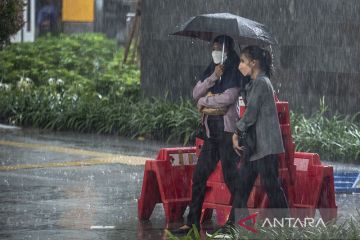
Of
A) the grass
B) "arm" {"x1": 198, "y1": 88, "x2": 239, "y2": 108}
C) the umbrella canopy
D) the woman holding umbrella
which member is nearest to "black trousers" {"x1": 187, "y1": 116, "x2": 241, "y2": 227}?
the woman holding umbrella

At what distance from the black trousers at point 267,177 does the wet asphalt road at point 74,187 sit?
95 centimetres

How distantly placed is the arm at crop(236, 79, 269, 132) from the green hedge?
6.18 metres

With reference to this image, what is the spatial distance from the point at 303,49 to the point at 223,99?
8057 millimetres

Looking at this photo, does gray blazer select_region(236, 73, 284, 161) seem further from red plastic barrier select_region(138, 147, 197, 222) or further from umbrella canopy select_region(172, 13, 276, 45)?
red plastic barrier select_region(138, 147, 197, 222)

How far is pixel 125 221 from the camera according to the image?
1128 centimetres

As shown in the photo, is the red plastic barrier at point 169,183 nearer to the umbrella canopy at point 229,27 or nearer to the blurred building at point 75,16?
the umbrella canopy at point 229,27

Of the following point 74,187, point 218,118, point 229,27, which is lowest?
point 74,187

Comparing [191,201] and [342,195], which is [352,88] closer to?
[342,195]

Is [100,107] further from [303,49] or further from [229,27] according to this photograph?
[229,27]

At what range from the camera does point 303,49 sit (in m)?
18.4

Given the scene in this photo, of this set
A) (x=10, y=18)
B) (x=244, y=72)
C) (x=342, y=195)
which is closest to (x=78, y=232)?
(x=244, y=72)

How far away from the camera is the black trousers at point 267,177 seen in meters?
10.1

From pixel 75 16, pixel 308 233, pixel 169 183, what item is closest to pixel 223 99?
pixel 169 183

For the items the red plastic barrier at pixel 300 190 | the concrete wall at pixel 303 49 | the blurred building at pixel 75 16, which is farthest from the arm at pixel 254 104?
the blurred building at pixel 75 16
